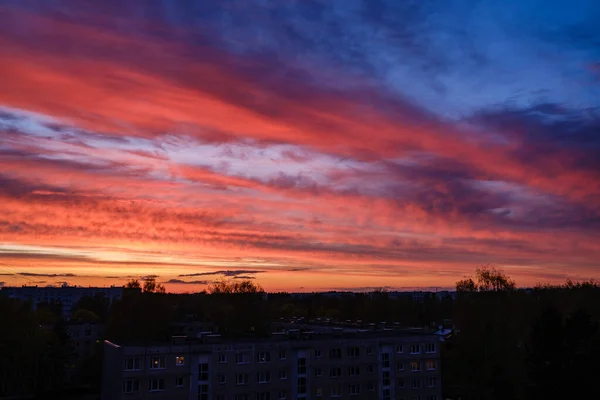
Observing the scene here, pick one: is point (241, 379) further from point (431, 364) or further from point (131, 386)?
point (431, 364)

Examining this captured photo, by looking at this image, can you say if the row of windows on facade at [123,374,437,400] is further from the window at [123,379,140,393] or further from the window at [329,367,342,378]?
the window at [329,367,342,378]

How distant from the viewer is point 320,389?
229 feet

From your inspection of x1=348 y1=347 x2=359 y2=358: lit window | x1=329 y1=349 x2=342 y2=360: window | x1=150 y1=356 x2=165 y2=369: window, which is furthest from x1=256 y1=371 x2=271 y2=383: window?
x1=150 y1=356 x2=165 y2=369: window

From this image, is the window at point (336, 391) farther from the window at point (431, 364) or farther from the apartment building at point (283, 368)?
the window at point (431, 364)

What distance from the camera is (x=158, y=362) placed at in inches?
2398

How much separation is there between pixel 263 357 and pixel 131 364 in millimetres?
16185

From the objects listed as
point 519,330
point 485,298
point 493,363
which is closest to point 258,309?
point 485,298

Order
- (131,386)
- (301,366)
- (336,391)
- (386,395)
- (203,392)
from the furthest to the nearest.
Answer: (386,395) → (336,391) → (301,366) → (203,392) → (131,386)

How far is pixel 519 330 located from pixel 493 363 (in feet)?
79.2

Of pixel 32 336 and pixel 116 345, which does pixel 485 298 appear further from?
pixel 32 336

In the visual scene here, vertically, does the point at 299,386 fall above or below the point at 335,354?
below

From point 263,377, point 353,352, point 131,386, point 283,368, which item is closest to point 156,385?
point 131,386

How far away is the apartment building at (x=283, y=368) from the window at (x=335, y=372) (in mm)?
129

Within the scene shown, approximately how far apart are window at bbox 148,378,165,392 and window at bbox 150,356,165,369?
1.43 metres
